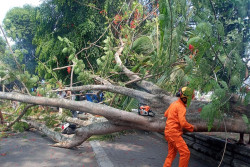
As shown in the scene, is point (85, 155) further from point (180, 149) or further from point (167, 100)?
point (180, 149)

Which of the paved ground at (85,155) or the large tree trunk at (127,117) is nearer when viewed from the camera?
the large tree trunk at (127,117)

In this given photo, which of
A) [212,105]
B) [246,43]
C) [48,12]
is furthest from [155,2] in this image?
[212,105]

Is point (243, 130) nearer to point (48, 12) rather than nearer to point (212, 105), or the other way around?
point (212, 105)

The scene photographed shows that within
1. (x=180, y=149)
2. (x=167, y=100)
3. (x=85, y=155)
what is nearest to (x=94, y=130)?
(x=85, y=155)

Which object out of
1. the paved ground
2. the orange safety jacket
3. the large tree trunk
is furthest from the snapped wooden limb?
the orange safety jacket

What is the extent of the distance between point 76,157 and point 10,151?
1490 millimetres

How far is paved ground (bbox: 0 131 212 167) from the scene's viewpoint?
4211mm

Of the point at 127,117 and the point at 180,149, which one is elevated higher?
the point at 127,117

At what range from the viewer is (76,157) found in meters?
4.70

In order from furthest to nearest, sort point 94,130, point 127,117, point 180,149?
point 94,130 → point 127,117 → point 180,149

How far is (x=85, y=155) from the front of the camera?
495 cm

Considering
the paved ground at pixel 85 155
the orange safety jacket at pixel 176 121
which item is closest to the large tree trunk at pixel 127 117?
the orange safety jacket at pixel 176 121

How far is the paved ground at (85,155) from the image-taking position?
421 cm

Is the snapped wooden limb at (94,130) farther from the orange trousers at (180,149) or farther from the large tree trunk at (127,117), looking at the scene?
the orange trousers at (180,149)
